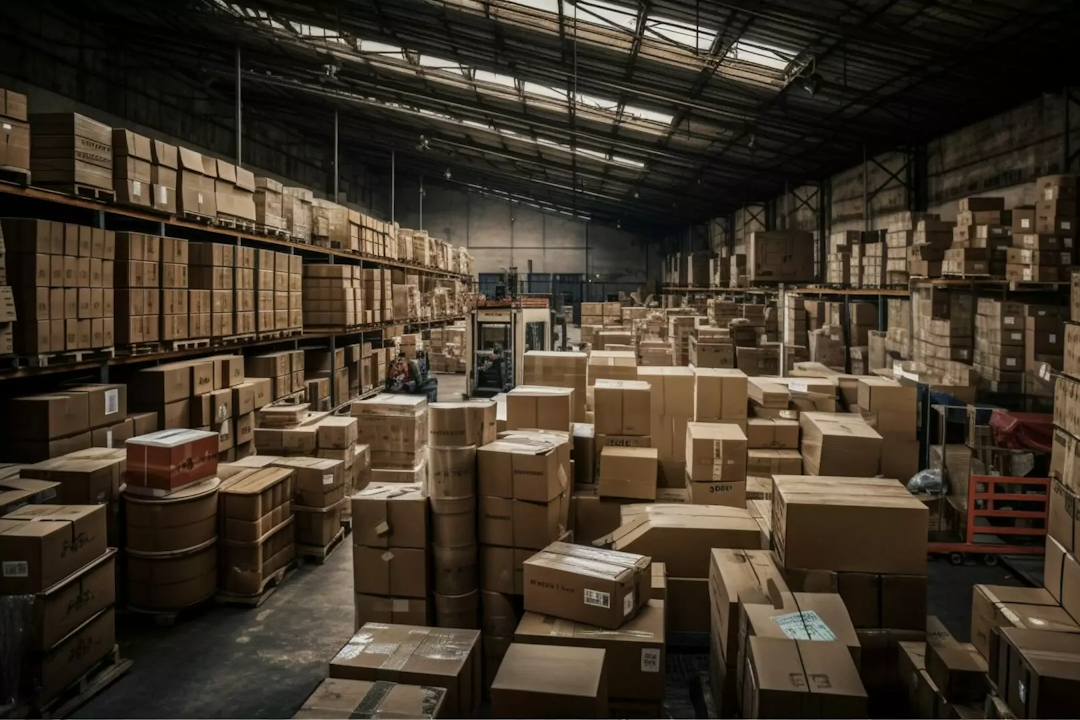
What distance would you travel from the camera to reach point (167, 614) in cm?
520

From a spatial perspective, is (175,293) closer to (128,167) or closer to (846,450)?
(128,167)

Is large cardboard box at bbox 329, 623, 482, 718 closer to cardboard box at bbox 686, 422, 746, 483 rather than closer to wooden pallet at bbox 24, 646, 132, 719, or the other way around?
wooden pallet at bbox 24, 646, 132, 719

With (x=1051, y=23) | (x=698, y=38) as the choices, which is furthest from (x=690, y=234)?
(x=1051, y=23)

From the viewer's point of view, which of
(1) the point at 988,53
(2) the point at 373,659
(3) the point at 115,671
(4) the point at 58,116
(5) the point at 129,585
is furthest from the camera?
(1) the point at 988,53

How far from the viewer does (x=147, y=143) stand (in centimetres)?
709

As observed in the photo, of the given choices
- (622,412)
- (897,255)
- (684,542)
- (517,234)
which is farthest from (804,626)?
(517,234)

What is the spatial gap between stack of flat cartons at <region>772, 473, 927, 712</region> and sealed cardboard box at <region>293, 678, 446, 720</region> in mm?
2157

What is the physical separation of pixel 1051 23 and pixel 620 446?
234 inches

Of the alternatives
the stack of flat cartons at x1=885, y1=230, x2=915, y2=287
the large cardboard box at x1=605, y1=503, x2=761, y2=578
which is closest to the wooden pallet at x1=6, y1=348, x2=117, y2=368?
the large cardboard box at x1=605, y1=503, x2=761, y2=578

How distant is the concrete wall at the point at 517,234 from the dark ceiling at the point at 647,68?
13.3 metres

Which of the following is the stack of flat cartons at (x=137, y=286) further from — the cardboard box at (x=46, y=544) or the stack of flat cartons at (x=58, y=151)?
the cardboard box at (x=46, y=544)

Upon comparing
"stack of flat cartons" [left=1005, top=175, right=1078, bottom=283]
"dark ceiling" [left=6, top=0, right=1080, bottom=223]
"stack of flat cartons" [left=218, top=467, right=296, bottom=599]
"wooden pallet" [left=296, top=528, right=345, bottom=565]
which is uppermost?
"dark ceiling" [left=6, top=0, right=1080, bottom=223]

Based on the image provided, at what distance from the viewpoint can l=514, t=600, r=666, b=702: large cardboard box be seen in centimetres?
356

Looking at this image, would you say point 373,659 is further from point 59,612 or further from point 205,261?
point 205,261
